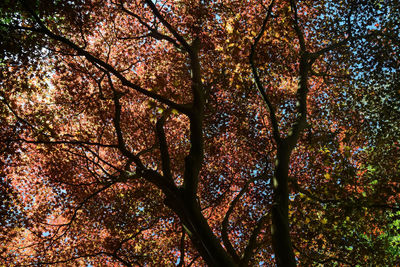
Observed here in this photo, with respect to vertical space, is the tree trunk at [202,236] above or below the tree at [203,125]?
below

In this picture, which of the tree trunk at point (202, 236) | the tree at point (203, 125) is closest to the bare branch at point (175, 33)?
the tree at point (203, 125)

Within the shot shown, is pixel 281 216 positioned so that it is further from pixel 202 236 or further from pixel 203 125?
pixel 203 125

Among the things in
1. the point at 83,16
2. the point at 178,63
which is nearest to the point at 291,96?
the point at 178,63

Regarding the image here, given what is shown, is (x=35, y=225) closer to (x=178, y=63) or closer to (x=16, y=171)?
(x=16, y=171)

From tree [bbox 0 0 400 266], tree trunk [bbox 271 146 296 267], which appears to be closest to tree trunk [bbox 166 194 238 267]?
tree trunk [bbox 271 146 296 267]

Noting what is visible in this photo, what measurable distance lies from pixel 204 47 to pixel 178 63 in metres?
3.08

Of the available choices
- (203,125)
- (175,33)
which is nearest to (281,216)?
(175,33)

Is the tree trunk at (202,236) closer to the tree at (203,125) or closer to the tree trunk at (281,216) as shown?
the tree trunk at (281,216)

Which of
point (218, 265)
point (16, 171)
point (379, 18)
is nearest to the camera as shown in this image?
point (218, 265)

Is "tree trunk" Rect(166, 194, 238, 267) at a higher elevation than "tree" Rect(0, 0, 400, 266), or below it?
below

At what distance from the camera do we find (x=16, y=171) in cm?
1998

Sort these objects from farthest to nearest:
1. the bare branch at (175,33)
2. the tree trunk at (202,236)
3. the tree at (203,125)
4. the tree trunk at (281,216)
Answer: the tree at (203,125) → the bare branch at (175,33) → the tree trunk at (202,236) → the tree trunk at (281,216)

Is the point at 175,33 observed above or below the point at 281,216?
above

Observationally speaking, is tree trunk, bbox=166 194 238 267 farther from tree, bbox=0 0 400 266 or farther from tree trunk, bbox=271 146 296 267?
tree, bbox=0 0 400 266
